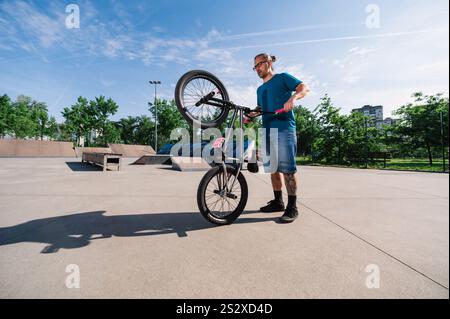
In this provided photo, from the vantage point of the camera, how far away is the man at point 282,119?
2.77m

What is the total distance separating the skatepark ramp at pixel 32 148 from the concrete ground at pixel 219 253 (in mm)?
27605

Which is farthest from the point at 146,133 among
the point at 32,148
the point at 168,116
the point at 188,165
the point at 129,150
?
the point at 188,165

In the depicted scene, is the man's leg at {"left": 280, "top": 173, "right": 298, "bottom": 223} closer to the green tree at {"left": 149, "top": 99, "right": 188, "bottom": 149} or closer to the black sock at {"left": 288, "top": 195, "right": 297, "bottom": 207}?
the black sock at {"left": 288, "top": 195, "right": 297, "bottom": 207}

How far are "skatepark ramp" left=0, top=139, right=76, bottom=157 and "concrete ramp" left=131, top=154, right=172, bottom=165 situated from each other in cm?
1873

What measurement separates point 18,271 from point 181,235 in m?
1.20

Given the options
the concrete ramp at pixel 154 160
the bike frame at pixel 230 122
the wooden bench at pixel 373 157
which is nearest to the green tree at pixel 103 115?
the concrete ramp at pixel 154 160

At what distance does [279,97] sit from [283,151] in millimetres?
733

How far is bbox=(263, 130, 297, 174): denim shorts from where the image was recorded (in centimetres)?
281

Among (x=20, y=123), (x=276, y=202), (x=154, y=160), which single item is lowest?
(x=276, y=202)

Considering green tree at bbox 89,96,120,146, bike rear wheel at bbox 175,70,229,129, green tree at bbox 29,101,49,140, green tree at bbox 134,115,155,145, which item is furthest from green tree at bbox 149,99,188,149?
bike rear wheel at bbox 175,70,229,129

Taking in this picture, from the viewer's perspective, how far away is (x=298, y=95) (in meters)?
2.64

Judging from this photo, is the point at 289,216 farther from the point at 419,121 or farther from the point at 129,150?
the point at 129,150
